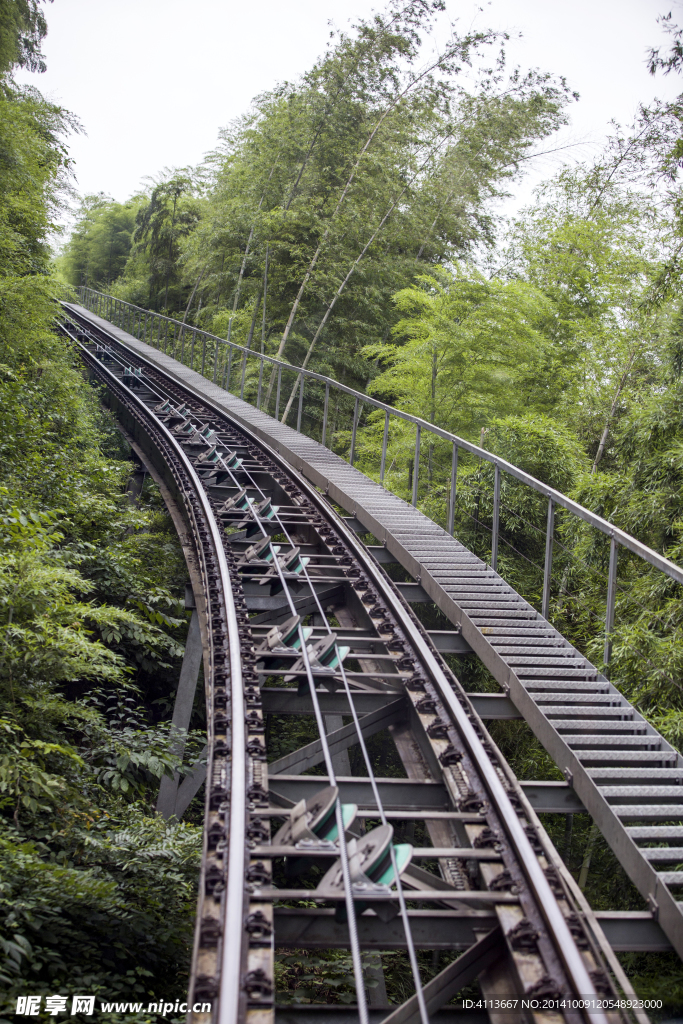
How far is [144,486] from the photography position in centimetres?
1292

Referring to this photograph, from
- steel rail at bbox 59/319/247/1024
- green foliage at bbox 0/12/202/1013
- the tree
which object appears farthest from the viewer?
the tree

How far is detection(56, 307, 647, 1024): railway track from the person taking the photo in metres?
2.78

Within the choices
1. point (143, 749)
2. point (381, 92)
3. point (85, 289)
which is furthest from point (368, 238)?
point (85, 289)

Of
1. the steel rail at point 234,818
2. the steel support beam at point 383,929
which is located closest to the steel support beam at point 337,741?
the steel rail at point 234,818

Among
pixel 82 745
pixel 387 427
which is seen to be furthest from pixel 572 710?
pixel 387 427

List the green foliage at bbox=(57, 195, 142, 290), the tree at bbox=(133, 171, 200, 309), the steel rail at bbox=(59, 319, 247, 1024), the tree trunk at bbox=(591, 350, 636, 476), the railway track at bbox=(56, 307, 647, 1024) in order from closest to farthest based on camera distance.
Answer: the steel rail at bbox=(59, 319, 247, 1024) < the railway track at bbox=(56, 307, 647, 1024) < the tree trunk at bbox=(591, 350, 636, 476) < the tree at bbox=(133, 171, 200, 309) < the green foliage at bbox=(57, 195, 142, 290)

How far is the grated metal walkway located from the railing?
0.96 ft

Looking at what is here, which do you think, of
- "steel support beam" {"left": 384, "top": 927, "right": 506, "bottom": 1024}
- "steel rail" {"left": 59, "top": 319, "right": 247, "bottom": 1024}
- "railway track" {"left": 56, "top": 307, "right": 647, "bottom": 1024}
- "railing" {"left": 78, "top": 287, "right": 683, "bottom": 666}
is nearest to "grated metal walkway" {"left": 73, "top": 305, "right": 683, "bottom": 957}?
"railing" {"left": 78, "top": 287, "right": 683, "bottom": 666}

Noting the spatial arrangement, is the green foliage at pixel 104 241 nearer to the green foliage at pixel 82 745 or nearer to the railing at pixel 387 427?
the railing at pixel 387 427

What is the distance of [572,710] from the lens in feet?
16.0

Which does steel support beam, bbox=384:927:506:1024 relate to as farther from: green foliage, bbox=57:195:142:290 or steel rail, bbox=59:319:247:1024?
green foliage, bbox=57:195:142:290

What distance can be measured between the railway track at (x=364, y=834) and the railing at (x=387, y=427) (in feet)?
3.91

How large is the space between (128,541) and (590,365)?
8.23 metres

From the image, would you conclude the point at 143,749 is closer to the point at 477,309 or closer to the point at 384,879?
→ the point at 384,879
